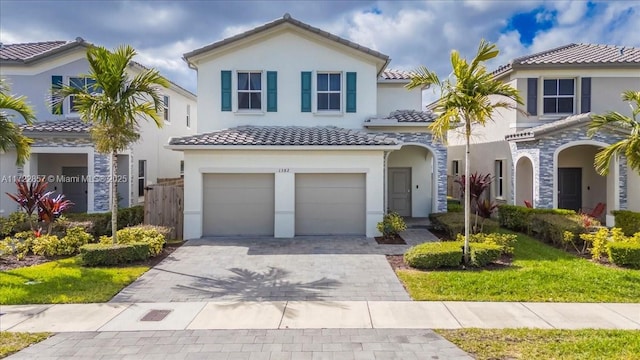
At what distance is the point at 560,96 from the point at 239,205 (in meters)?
14.7

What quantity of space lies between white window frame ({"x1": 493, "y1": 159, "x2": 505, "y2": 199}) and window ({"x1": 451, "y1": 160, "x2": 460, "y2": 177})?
4.66 m

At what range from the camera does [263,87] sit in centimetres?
1725

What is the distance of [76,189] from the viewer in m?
19.0

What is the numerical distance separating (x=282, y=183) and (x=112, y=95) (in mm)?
6137

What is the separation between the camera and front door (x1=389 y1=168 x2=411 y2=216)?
19797 mm

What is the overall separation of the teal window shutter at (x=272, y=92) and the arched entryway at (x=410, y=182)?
19.9 feet

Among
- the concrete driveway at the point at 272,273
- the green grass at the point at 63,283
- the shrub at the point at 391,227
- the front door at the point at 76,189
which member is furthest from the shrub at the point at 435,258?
the front door at the point at 76,189

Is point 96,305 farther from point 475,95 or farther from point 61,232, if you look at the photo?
point 475,95

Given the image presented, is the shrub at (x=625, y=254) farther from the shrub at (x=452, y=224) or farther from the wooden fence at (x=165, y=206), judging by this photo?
the wooden fence at (x=165, y=206)

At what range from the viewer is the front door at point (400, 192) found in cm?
1980

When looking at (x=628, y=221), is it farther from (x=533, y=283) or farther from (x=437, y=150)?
(x=533, y=283)

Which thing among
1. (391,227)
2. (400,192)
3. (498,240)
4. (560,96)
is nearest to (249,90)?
(391,227)

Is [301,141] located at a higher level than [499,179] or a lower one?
higher

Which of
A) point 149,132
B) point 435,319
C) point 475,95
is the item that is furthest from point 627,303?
point 149,132
